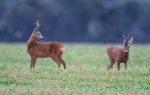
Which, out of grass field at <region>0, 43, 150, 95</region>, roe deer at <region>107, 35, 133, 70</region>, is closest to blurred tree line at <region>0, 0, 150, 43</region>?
roe deer at <region>107, 35, 133, 70</region>

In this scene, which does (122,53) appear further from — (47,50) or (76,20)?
(76,20)

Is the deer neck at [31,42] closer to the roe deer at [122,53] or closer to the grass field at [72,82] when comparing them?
the grass field at [72,82]

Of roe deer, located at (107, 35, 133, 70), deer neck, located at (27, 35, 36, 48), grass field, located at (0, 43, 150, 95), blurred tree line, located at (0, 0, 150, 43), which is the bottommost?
grass field, located at (0, 43, 150, 95)

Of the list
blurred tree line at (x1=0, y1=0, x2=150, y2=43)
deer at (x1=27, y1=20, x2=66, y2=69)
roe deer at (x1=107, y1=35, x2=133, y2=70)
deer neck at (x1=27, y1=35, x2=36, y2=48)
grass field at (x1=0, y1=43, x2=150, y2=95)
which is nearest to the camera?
grass field at (x1=0, y1=43, x2=150, y2=95)

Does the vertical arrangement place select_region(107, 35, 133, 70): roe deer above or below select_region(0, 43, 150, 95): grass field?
above

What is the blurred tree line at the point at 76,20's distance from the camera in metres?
67.9

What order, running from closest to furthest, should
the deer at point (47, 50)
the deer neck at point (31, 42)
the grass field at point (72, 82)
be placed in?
the grass field at point (72, 82)
the deer at point (47, 50)
the deer neck at point (31, 42)

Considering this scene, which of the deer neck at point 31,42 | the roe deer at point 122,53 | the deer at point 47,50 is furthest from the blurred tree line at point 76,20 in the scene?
the roe deer at point 122,53

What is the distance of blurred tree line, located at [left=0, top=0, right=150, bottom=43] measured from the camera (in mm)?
67938

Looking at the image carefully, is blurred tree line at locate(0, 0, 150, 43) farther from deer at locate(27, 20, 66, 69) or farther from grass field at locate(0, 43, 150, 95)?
grass field at locate(0, 43, 150, 95)

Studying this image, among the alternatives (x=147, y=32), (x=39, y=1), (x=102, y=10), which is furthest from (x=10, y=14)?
(x=147, y=32)

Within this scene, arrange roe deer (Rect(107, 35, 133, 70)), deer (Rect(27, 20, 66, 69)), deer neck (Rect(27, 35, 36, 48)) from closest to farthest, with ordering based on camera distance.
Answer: roe deer (Rect(107, 35, 133, 70)), deer (Rect(27, 20, 66, 69)), deer neck (Rect(27, 35, 36, 48))

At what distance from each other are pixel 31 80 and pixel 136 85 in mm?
3009

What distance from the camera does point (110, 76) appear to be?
17797 millimetres
